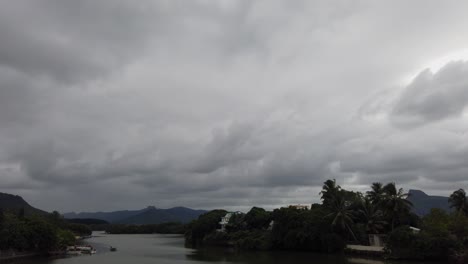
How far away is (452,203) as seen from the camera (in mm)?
69562

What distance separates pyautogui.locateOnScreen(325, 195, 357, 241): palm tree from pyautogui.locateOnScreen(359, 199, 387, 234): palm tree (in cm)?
250

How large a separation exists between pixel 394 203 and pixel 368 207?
8.18 meters

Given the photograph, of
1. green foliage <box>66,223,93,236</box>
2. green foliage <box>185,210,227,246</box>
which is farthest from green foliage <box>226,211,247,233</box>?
green foliage <box>66,223,93,236</box>

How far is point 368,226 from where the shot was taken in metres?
65.8

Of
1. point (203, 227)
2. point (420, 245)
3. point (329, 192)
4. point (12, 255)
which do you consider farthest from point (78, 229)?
point (420, 245)

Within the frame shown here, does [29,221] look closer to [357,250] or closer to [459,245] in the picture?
[357,250]

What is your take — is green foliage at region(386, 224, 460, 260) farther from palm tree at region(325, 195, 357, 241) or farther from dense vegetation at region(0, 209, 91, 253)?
dense vegetation at region(0, 209, 91, 253)

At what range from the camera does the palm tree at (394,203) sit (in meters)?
59.3

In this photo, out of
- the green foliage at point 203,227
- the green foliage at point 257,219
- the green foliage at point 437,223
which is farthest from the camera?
the green foliage at point 203,227

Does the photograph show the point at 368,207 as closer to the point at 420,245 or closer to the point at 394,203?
the point at 394,203

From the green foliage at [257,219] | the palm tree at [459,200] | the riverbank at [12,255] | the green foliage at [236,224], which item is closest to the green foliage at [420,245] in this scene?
the palm tree at [459,200]

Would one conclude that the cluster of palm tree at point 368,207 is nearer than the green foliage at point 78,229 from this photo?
Yes

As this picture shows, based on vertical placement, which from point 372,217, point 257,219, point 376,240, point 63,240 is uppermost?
point 257,219

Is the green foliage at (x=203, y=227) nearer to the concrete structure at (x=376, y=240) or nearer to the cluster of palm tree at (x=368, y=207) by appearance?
the cluster of palm tree at (x=368, y=207)
